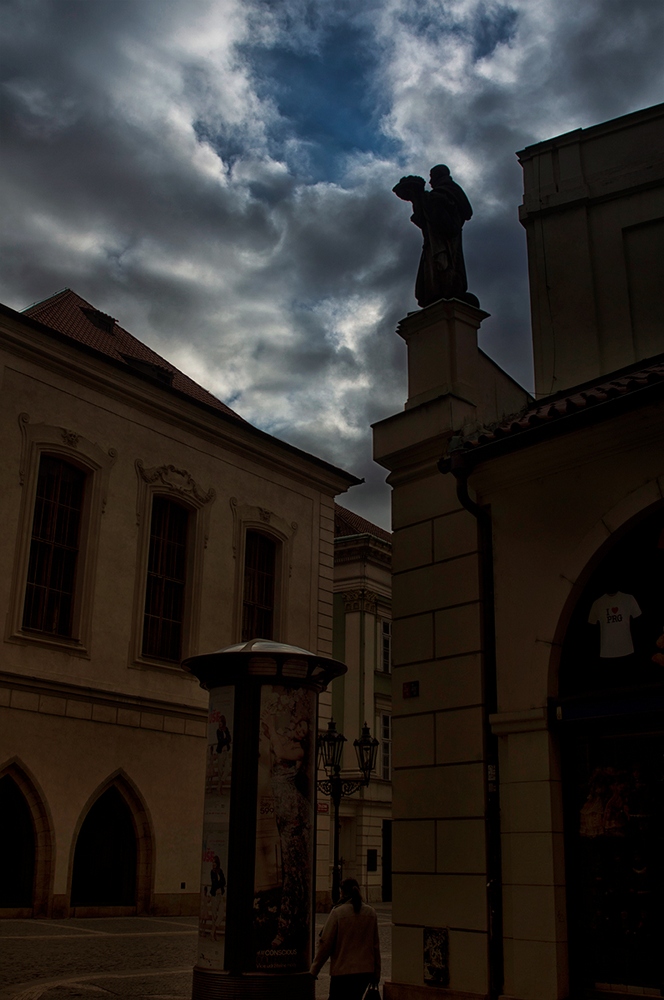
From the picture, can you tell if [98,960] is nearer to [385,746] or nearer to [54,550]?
[54,550]

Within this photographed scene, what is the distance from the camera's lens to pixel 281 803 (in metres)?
9.70

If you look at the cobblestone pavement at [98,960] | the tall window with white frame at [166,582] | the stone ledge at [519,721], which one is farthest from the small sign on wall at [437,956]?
the tall window with white frame at [166,582]

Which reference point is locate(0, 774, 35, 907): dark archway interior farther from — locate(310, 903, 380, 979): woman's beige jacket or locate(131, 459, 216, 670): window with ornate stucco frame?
locate(310, 903, 380, 979): woman's beige jacket

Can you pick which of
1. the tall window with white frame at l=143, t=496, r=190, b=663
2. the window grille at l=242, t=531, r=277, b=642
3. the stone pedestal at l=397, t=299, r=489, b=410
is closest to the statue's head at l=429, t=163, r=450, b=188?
the stone pedestal at l=397, t=299, r=489, b=410

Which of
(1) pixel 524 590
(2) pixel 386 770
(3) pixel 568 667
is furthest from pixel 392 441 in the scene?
(2) pixel 386 770

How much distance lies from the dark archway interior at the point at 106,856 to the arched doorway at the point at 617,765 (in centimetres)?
1492

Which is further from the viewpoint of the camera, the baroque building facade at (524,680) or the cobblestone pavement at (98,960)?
the cobblestone pavement at (98,960)

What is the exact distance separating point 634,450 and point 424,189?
5334 millimetres

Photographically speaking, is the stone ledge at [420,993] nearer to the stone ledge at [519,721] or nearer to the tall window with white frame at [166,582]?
the stone ledge at [519,721]

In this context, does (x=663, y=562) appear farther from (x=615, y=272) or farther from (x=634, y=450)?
(x=615, y=272)

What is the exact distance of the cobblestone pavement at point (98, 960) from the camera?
10617mm

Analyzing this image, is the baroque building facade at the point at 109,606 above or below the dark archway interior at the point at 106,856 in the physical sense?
above

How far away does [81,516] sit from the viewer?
2269 cm

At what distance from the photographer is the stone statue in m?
12.2
